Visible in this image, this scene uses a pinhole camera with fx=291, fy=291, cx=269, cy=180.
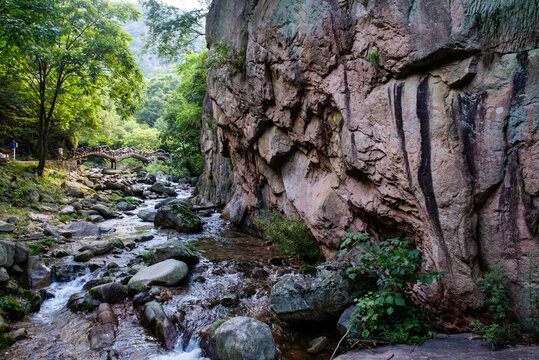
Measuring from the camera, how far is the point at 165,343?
519 cm

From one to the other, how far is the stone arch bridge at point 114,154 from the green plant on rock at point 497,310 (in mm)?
25074

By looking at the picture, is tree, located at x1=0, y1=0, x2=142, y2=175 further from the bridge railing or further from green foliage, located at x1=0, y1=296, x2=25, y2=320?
green foliage, located at x1=0, y1=296, x2=25, y2=320

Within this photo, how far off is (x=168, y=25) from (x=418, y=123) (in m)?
16.1

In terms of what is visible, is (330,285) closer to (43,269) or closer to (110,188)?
(43,269)

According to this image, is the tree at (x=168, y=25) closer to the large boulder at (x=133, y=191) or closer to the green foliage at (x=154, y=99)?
the large boulder at (x=133, y=191)

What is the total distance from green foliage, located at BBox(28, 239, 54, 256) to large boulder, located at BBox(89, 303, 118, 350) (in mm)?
4084

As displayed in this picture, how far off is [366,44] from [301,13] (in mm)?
2198

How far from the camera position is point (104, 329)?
5473 millimetres

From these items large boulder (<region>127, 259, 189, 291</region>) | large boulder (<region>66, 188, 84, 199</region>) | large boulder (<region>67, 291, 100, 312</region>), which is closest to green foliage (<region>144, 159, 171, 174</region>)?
large boulder (<region>66, 188, 84, 199</region>)

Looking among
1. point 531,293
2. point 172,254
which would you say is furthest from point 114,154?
point 531,293

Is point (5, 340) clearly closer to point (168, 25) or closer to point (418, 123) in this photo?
point (418, 123)

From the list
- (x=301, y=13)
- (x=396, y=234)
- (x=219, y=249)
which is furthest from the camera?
(x=219, y=249)

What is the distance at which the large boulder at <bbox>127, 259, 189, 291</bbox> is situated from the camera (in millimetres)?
6988

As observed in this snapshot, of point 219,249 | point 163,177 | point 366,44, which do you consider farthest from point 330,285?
point 163,177
